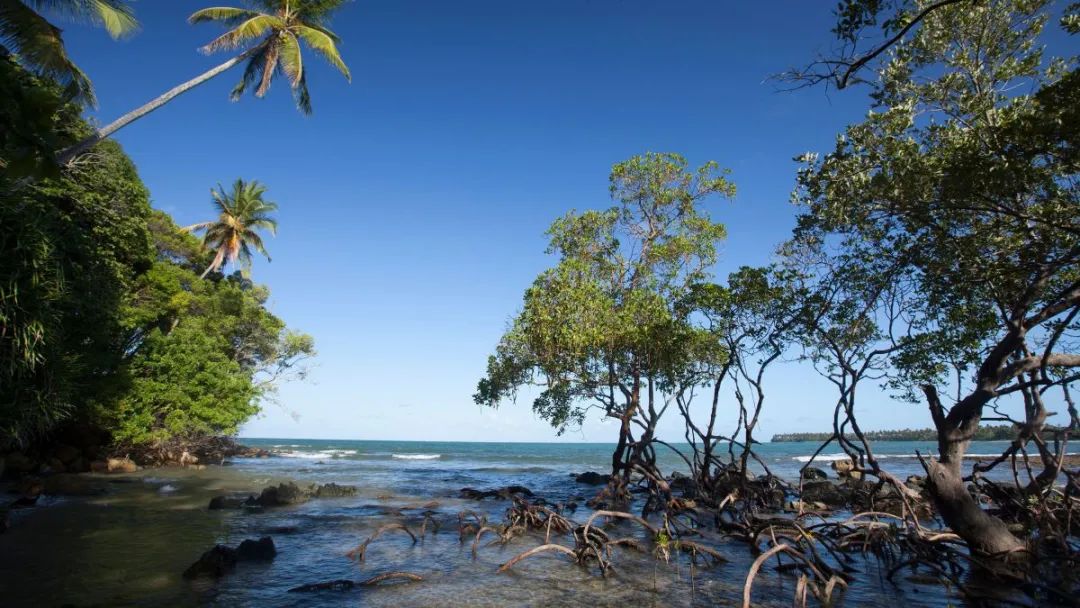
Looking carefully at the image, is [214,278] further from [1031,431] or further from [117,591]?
[1031,431]

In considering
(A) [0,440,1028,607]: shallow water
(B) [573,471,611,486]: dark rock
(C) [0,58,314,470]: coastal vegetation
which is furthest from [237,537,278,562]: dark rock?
(B) [573,471,611,486]: dark rock

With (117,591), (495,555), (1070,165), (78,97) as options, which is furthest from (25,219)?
(1070,165)

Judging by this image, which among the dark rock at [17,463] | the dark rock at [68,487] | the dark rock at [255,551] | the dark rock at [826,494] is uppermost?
the dark rock at [17,463]

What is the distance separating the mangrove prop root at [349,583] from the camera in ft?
28.5

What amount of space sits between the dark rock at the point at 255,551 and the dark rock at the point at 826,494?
18.0 meters

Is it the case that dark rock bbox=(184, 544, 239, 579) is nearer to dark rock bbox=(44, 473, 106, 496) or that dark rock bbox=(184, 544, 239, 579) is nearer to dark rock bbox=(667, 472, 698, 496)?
dark rock bbox=(44, 473, 106, 496)

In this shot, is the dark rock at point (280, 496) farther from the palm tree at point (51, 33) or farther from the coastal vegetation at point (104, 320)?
the palm tree at point (51, 33)

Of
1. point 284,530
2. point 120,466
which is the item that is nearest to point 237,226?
point 120,466

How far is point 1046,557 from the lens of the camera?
27.9ft

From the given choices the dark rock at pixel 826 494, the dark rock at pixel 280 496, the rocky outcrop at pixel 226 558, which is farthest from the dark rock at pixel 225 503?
the dark rock at pixel 826 494

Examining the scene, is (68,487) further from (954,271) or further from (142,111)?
(954,271)

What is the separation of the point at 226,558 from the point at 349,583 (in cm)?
257

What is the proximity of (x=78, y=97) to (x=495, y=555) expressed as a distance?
75.4 feet

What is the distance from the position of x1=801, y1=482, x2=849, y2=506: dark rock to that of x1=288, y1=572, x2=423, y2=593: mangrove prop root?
52.9ft
